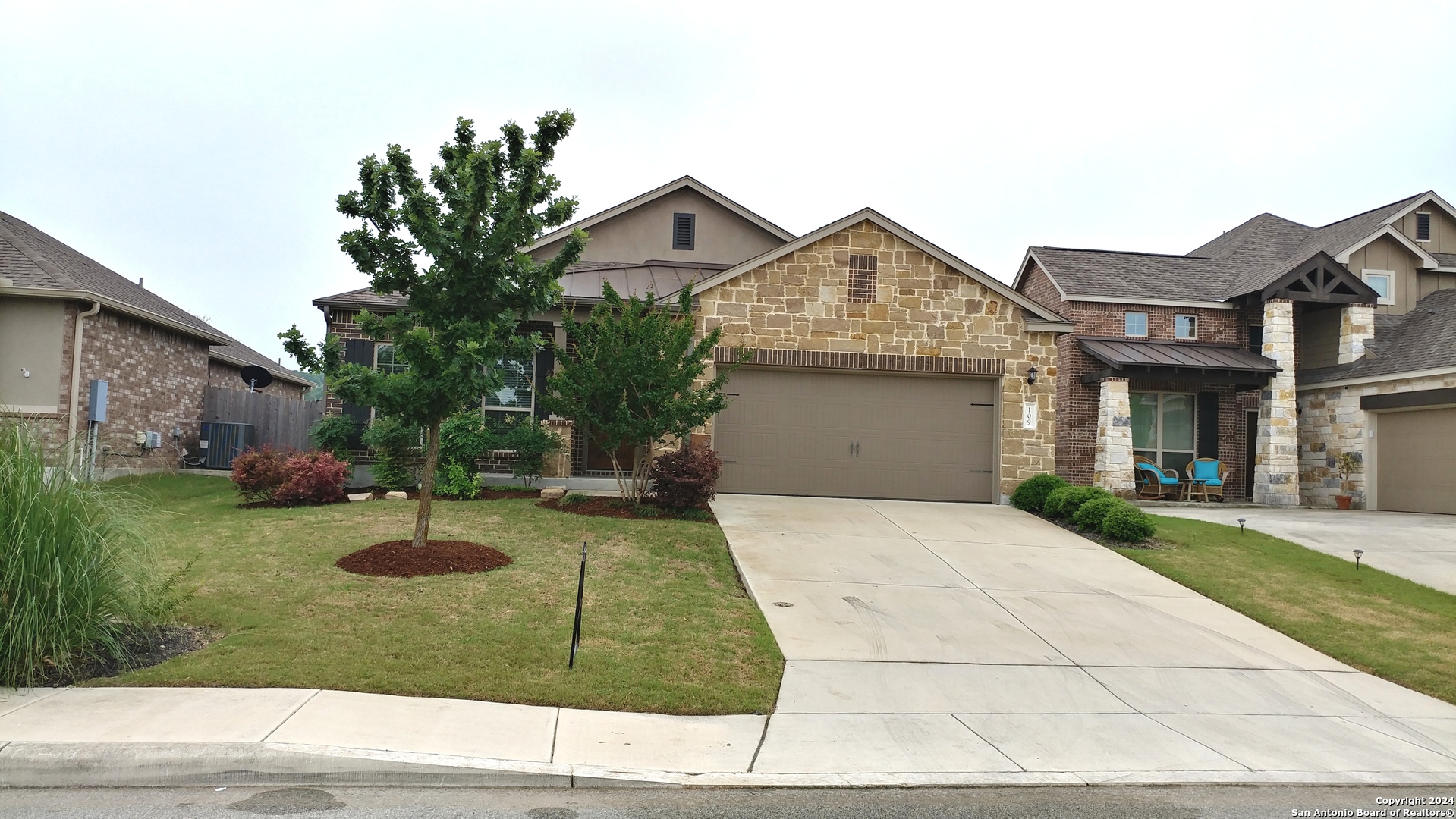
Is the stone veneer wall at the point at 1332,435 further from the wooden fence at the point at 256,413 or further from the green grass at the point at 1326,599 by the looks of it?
the wooden fence at the point at 256,413

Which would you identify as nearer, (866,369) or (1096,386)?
(866,369)

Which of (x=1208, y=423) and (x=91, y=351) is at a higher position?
(x=91, y=351)

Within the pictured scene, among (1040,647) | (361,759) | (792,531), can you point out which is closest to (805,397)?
(792,531)

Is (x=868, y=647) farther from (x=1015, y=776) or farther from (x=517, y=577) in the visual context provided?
(x=517, y=577)

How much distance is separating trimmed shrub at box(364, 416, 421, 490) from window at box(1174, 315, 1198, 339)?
17.2 m

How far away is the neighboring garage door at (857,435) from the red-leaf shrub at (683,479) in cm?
260

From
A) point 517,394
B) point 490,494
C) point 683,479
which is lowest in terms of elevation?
point 490,494

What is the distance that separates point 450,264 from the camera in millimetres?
9055

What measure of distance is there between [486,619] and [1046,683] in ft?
15.8

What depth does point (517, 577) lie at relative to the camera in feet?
30.0

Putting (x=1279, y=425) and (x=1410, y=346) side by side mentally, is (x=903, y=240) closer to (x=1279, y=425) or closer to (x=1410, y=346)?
(x=1279, y=425)

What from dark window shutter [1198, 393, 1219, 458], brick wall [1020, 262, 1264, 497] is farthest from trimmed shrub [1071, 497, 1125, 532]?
dark window shutter [1198, 393, 1219, 458]

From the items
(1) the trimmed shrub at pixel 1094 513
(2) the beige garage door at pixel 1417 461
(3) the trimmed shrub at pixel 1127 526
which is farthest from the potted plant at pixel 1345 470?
(3) the trimmed shrub at pixel 1127 526

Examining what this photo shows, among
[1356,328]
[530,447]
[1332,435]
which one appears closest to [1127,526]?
[530,447]
